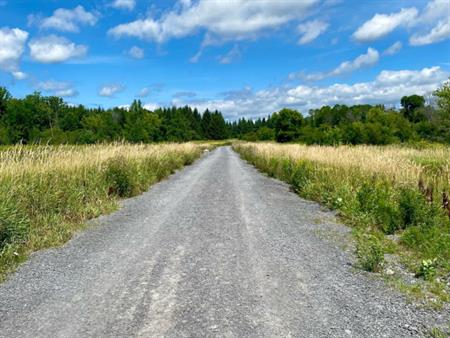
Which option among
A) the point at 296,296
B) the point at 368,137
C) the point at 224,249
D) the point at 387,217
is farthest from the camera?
the point at 368,137

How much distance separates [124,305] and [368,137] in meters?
42.5

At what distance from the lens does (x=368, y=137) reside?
4297cm

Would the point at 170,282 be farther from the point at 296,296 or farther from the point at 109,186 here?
the point at 109,186

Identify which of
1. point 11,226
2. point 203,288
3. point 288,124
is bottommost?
point 203,288

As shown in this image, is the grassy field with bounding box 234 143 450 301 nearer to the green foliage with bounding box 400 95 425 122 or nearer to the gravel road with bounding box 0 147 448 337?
the gravel road with bounding box 0 147 448 337

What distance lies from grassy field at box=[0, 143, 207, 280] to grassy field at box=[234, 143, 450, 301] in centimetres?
547

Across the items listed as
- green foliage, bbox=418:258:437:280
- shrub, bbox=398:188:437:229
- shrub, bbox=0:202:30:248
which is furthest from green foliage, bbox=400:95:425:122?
shrub, bbox=0:202:30:248

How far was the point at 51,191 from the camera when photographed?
8758 millimetres

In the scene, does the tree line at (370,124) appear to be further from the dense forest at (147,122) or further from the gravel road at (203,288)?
the gravel road at (203,288)

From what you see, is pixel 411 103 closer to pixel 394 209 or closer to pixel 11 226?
pixel 394 209

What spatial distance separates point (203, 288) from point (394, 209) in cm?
517

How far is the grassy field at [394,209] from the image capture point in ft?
18.5

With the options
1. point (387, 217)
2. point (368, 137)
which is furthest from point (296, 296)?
point (368, 137)

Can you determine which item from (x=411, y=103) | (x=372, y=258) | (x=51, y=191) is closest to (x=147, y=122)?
(x=411, y=103)
